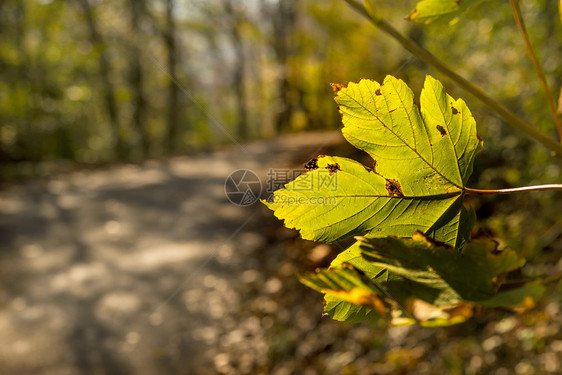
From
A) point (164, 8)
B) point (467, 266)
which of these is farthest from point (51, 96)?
point (467, 266)

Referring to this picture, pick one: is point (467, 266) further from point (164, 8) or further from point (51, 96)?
point (164, 8)

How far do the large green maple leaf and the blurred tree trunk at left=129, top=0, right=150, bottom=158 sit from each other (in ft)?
43.7

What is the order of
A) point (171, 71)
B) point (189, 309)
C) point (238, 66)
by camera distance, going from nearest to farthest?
point (189, 309), point (171, 71), point (238, 66)

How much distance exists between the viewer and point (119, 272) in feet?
16.3

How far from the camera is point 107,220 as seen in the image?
20.9 ft

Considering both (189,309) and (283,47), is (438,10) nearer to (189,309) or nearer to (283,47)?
(189,309)

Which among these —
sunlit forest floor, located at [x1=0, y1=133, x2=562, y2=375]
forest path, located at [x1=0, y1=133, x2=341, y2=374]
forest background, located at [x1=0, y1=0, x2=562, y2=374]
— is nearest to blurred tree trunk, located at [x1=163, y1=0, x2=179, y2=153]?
forest background, located at [x1=0, y1=0, x2=562, y2=374]

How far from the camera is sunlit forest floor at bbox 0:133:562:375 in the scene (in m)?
2.96

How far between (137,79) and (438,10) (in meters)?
15.2

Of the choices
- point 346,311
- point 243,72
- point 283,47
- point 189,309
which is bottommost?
point 243,72

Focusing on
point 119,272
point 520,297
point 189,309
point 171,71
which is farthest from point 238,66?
point 520,297

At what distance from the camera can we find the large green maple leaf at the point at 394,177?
0.98 feet

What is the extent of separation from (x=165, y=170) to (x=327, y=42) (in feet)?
15.8

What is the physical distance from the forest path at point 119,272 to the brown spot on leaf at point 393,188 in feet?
7.30
